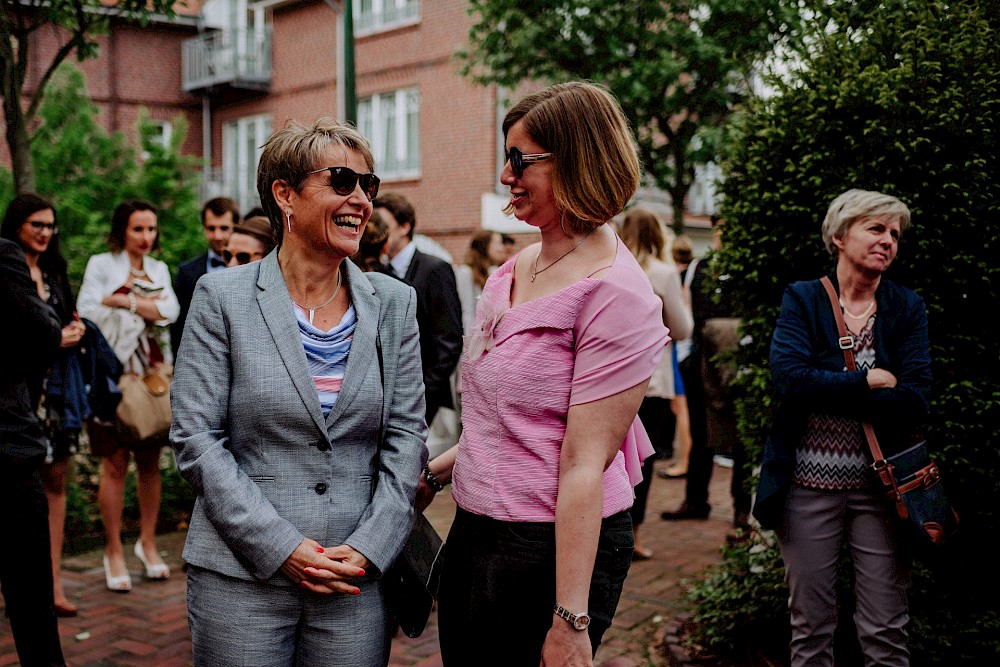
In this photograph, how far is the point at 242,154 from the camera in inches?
972

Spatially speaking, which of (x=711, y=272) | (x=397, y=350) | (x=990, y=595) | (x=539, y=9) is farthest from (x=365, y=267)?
(x=539, y=9)

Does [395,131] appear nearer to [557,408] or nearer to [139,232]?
[139,232]

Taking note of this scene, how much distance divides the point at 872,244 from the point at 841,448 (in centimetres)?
77

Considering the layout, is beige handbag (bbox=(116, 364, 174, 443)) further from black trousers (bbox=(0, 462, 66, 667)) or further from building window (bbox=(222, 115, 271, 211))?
building window (bbox=(222, 115, 271, 211))

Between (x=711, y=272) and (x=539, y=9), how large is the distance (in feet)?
25.8

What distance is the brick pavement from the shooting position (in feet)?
14.6

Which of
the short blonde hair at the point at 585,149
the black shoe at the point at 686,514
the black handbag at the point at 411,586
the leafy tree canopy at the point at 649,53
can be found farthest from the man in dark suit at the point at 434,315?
the leafy tree canopy at the point at 649,53

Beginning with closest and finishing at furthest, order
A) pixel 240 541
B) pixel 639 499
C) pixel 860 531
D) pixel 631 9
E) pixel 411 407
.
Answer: pixel 240 541
pixel 411 407
pixel 860 531
pixel 639 499
pixel 631 9

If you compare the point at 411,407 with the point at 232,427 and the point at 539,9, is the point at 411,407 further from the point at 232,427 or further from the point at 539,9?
the point at 539,9

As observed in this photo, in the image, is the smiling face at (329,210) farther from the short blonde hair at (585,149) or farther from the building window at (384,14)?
the building window at (384,14)

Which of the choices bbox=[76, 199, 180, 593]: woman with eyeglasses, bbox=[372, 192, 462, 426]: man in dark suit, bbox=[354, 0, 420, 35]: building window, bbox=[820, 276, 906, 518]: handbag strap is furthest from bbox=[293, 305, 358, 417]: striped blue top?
bbox=[354, 0, 420, 35]: building window

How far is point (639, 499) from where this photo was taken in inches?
225

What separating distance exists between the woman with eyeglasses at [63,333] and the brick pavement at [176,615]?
1.04ft

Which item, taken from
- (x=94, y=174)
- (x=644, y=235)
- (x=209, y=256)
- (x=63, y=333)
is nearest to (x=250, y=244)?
(x=63, y=333)
